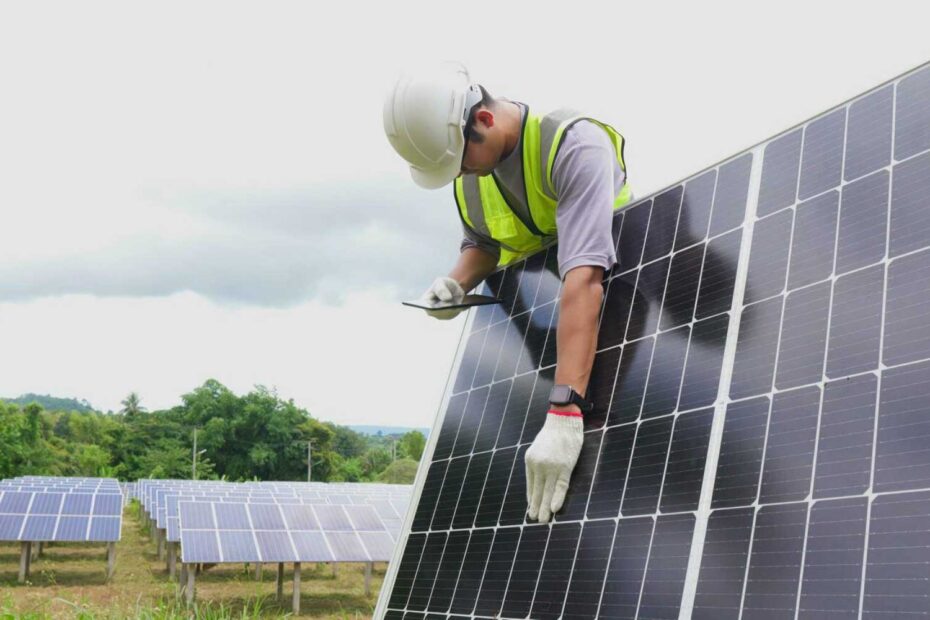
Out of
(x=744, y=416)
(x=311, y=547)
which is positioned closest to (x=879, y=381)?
(x=744, y=416)

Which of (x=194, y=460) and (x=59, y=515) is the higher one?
(x=59, y=515)

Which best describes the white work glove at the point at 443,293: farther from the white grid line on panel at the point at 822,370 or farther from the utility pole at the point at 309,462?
the utility pole at the point at 309,462

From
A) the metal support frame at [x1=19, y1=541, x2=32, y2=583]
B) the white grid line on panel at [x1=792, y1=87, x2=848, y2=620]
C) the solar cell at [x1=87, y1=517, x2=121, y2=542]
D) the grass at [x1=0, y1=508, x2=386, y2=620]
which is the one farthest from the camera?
the metal support frame at [x1=19, y1=541, x2=32, y2=583]

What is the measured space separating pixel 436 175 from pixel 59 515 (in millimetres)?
21822

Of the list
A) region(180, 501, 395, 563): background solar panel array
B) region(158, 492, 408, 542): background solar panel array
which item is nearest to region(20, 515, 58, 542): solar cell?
region(158, 492, 408, 542): background solar panel array

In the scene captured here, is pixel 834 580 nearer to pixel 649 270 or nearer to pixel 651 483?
pixel 651 483

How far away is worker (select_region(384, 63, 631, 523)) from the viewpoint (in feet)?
13.6

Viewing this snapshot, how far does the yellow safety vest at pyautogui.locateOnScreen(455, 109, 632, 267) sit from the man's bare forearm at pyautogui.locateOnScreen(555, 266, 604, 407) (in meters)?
0.75

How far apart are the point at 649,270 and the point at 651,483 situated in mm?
1175

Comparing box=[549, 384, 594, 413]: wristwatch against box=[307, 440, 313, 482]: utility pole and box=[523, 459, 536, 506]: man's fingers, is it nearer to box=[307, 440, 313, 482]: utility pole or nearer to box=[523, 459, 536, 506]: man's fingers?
box=[523, 459, 536, 506]: man's fingers

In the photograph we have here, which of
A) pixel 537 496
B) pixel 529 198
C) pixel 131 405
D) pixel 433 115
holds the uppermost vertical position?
pixel 433 115

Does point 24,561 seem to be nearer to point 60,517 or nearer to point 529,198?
point 60,517

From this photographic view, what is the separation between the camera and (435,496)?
5.33 metres

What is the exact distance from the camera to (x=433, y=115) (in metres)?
4.73
